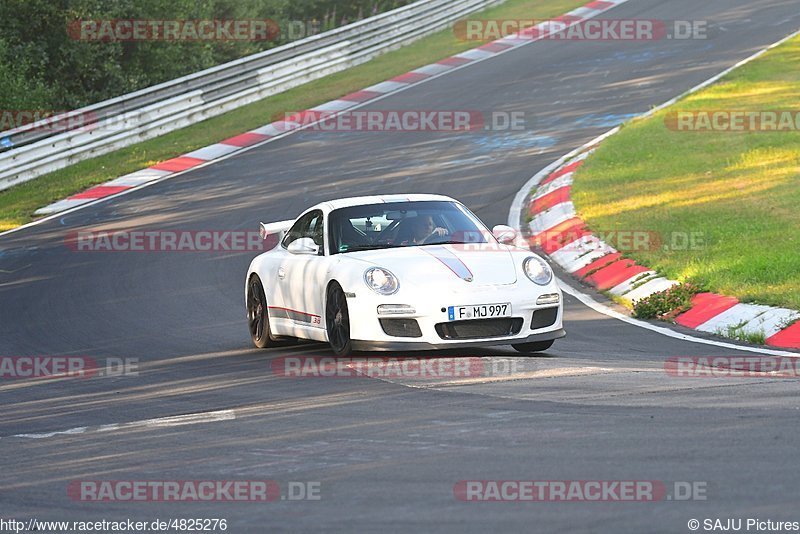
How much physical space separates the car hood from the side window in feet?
2.44

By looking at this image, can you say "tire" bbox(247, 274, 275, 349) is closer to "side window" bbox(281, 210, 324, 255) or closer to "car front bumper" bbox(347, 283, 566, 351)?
"side window" bbox(281, 210, 324, 255)

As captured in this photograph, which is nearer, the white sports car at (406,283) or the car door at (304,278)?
the white sports car at (406,283)

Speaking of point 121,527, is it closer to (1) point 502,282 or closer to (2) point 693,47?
(1) point 502,282

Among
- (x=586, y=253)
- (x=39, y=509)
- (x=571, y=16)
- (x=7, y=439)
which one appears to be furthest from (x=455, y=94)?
(x=39, y=509)

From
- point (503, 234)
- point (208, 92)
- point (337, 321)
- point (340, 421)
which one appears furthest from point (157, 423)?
point (208, 92)

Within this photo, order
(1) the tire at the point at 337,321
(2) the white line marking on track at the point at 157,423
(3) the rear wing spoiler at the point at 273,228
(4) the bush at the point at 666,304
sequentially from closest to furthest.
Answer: (2) the white line marking on track at the point at 157,423 → (1) the tire at the point at 337,321 → (3) the rear wing spoiler at the point at 273,228 → (4) the bush at the point at 666,304

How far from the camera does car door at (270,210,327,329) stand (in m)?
10.7

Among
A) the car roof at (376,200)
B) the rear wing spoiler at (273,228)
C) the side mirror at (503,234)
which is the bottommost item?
the side mirror at (503,234)

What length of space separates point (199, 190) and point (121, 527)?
→ 16.4 meters

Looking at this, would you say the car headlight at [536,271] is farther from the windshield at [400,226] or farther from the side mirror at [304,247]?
the side mirror at [304,247]

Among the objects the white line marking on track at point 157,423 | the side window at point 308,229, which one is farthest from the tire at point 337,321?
the white line marking on track at point 157,423

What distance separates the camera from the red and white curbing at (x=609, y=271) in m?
10.8

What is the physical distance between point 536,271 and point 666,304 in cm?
257

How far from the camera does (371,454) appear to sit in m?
6.57
